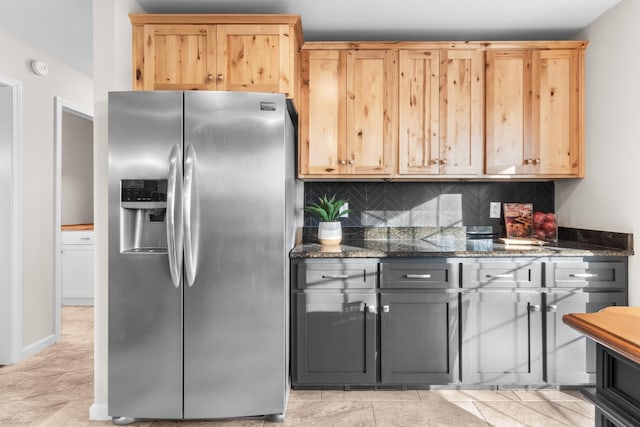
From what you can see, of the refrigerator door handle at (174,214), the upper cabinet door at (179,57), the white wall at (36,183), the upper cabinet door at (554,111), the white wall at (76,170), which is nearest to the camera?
the refrigerator door handle at (174,214)

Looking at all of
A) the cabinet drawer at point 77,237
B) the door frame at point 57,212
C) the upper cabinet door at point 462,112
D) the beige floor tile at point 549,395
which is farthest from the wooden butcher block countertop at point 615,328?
the cabinet drawer at point 77,237

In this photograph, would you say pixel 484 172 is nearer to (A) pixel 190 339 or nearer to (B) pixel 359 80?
(B) pixel 359 80

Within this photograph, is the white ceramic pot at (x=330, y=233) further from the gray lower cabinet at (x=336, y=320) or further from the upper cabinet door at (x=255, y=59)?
the upper cabinet door at (x=255, y=59)

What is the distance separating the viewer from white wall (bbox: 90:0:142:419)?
94.0 inches

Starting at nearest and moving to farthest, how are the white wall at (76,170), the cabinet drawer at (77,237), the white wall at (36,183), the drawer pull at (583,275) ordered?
the drawer pull at (583,275), the white wall at (36,183), the cabinet drawer at (77,237), the white wall at (76,170)

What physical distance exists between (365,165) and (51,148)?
2.84m

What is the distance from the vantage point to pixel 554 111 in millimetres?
3008

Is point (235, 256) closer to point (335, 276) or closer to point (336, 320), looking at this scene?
point (335, 276)

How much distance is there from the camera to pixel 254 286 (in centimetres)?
232

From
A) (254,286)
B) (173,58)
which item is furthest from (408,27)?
(254,286)

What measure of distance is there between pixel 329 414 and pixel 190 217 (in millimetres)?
1391

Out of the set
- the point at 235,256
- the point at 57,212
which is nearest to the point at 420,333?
the point at 235,256

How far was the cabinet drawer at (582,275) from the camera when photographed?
104 inches

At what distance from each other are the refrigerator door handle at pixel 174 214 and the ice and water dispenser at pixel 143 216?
0.25 ft
